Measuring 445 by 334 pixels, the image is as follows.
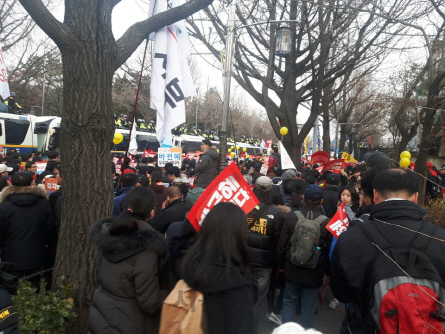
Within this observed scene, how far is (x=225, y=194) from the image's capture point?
3619mm

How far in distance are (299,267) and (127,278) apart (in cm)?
215

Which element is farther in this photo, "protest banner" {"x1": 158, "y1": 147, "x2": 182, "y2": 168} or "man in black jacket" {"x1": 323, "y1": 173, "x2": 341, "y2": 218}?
"protest banner" {"x1": 158, "y1": 147, "x2": 182, "y2": 168}

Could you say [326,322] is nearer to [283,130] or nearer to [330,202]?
[330,202]

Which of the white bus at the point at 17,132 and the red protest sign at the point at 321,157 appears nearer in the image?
the red protest sign at the point at 321,157

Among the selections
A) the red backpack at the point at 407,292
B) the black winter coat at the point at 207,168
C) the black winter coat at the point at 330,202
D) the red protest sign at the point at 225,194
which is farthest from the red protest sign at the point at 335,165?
the red backpack at the point at 407,292

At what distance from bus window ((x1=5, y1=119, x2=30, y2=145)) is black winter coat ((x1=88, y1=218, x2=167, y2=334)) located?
868 inches

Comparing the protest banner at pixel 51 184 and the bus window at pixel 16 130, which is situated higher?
the bus window at pixel 16 130

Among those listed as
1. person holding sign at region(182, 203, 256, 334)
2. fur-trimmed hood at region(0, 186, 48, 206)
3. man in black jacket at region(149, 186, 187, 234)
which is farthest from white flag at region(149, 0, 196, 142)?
person holding sign at region(182, 203, 256, 334)

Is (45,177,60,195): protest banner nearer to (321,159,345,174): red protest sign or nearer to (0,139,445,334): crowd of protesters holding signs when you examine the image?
(0,139,445,334): crowd of protesters holding signs

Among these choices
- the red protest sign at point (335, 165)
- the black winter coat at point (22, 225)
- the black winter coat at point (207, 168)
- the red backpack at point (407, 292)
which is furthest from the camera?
the red protest sign at point (335, 165)

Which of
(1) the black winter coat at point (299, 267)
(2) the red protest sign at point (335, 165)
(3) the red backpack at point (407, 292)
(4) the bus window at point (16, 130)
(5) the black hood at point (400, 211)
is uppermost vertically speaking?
(4) the bus window at point (16, 130)

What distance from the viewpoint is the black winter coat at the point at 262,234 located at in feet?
14.3

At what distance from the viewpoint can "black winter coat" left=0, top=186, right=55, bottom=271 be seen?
4.34m

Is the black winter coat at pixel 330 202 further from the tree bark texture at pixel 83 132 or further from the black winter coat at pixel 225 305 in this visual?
the black winter coat at pixel 225 305
